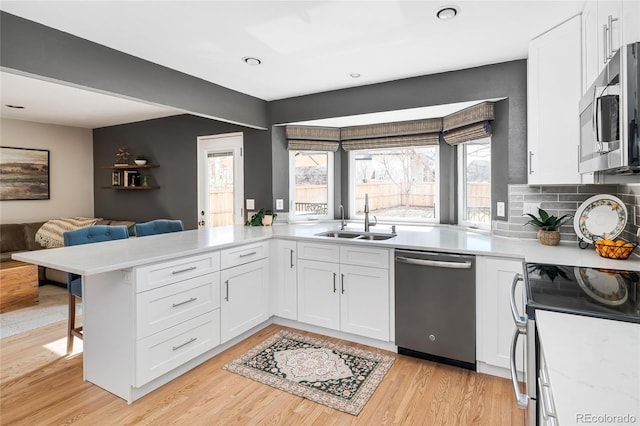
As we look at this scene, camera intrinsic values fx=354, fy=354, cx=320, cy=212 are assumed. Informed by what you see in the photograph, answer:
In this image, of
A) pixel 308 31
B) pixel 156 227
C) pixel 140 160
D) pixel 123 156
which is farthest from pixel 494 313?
pixel 123 156

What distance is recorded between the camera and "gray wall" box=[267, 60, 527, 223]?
2.72 meters

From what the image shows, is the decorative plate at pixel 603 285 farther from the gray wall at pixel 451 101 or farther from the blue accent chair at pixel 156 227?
the blue accent chair at pixel 156 227

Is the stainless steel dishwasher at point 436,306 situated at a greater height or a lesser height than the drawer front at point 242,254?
lesser

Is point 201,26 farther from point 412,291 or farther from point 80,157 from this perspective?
point 80,157

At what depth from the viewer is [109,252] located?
230 centimetres

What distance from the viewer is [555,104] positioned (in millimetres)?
2328

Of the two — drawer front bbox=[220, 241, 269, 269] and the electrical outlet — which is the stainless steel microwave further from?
drawer front bbox=[220, 241, 269, 269]

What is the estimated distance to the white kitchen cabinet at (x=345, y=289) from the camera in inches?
111

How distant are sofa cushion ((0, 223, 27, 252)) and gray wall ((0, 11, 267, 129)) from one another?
3.61m

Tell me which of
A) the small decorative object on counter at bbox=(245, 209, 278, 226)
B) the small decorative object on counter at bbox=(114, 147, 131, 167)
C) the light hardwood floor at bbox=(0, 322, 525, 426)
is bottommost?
the light hardwood floor at bbox=(0, 322, 525, 426)

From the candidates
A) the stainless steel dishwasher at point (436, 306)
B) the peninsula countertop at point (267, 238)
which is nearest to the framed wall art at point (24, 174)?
the peninsula countertop at point (267, 238)

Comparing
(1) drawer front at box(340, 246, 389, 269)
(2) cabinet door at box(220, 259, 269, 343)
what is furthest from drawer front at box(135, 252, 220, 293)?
(1) drawer front at box(340, 246, 389, 269)

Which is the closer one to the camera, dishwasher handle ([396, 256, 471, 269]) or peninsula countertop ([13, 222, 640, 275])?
peninsula countertop ([13, 222, 640, 275])

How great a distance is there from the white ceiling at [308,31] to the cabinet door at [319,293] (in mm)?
1678
